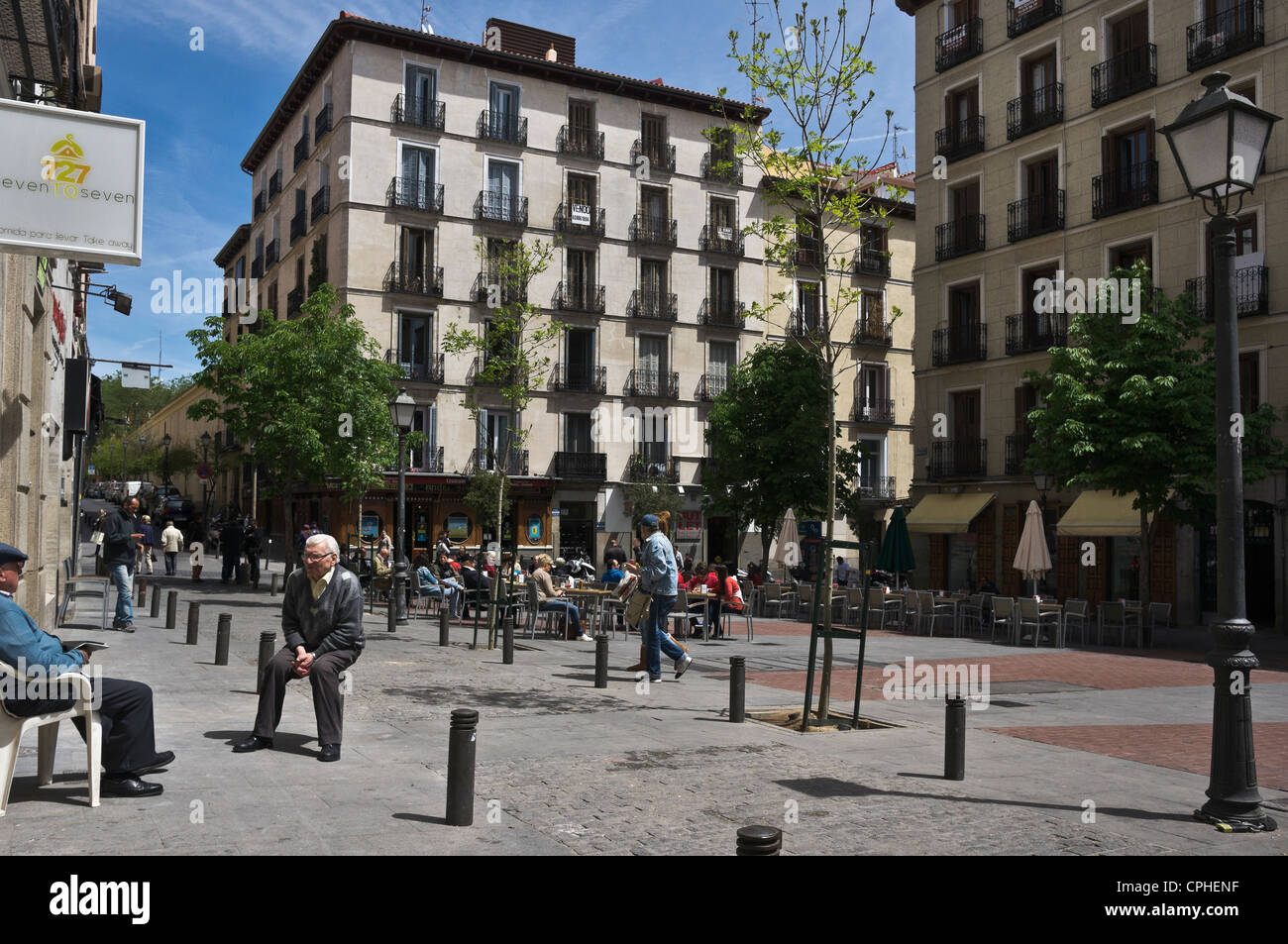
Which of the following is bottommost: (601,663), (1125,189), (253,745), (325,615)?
(253,745)

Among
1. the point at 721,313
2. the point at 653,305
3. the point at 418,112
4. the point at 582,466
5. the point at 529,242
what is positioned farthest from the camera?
the point at 721,313

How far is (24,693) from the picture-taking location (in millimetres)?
5520

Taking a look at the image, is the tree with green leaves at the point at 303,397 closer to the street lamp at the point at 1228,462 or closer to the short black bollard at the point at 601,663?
the short black bollard at the point at 601,663

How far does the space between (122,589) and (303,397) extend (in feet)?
30.7

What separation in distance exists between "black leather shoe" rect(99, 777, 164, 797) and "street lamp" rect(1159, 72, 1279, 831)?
21.0 ft

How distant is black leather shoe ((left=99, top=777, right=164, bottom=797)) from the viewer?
6.05m

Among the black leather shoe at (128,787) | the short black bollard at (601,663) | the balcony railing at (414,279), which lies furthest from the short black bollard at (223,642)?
the balcony railing at (414,279)

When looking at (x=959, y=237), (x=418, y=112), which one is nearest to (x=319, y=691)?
(x=959, y=237)

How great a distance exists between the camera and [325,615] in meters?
7.76

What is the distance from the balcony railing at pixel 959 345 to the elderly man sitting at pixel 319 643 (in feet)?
87.1

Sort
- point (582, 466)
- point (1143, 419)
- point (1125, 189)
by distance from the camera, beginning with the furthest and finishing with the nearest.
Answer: point (582, 466)
point (1125, 189)
point (1143, 419)

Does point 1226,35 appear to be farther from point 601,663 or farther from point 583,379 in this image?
point 583,379
